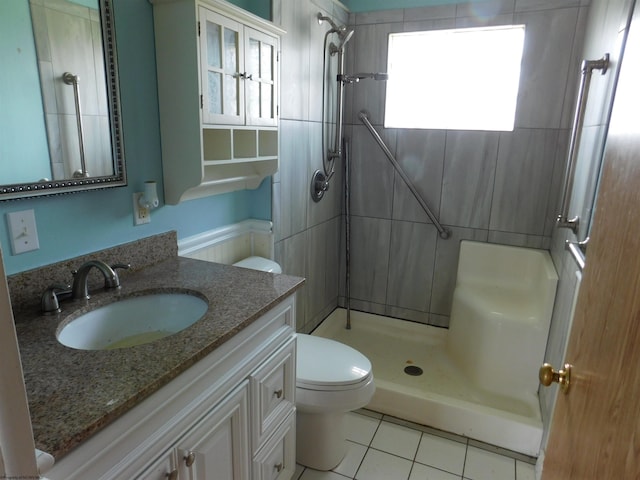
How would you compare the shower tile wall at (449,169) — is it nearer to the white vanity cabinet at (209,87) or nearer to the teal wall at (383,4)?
the teal wall at (383,4)

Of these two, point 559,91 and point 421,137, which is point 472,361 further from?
point 559,91

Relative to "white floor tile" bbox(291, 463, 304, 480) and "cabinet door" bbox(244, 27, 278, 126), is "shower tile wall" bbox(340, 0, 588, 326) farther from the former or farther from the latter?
"white floor tile" bbox(291, 463, 304, 480)

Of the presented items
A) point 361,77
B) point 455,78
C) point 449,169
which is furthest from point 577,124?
point 361,77

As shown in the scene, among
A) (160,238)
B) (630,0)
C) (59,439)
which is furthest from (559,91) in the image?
(59,439)

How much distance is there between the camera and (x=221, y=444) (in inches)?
44.9

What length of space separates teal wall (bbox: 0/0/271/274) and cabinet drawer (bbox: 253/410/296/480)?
32.4 inches

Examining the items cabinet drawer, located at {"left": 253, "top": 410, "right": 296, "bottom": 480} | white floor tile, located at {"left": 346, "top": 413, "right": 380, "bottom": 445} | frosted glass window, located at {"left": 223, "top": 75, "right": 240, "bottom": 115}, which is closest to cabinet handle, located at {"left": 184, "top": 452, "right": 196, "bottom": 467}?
cabinet drawer, located at {"left": 253, "top": 410, "right": 296, "bottom": 480}

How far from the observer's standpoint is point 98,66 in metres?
1.26

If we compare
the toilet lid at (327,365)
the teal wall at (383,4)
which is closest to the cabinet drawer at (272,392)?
the toilet lid at (327,365)

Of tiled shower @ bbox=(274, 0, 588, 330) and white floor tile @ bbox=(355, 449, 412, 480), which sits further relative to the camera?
tiled shower @ bbox=(274, 0, 588, 330)

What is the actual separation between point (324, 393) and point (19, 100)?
1.35 meters

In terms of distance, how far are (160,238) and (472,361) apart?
1.74 m

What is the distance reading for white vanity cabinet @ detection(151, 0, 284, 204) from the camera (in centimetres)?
139

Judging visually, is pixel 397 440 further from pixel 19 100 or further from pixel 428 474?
pixel 19 100
